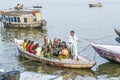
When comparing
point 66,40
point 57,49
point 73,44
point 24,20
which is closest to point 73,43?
point 73,44

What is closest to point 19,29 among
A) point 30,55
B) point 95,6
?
point 30,55

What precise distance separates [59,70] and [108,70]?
305 centimetres

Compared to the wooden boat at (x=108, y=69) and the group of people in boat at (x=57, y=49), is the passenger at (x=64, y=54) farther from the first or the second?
the wooden boat at (x=108, y=69)

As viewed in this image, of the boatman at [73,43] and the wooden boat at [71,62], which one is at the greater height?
the boatman at [73,43]

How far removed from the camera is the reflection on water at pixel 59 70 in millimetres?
21594

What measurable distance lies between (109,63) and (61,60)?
346 centimetres

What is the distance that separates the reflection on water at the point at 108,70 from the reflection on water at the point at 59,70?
2.06ft

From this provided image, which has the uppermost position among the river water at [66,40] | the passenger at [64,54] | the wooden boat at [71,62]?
the passenger at [64,54]

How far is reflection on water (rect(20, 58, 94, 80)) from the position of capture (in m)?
21.6

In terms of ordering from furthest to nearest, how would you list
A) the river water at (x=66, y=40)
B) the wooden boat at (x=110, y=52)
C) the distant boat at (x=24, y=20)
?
the distant boat at (x=24, y=20) → the wooden boat at (x=110, y=52) → the river water at (x=66, y=40)

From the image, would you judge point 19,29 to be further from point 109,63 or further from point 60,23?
point 109,63

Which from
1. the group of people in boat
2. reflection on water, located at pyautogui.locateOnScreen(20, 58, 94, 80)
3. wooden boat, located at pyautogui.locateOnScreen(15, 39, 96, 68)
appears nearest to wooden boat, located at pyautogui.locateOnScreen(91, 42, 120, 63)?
wooden boat, located at pyautogui.locateOnScreen(15, 39, 96, 68)

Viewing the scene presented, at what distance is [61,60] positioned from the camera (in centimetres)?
2262

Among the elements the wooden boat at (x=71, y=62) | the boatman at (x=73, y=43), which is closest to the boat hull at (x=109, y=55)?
the wooden boat at (x=71, y=62)
